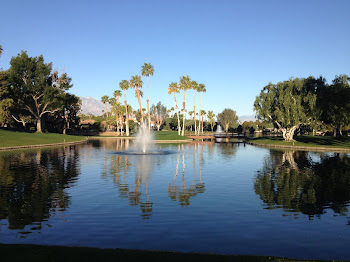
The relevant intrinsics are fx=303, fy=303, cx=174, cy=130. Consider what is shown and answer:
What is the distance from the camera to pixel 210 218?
12875mm

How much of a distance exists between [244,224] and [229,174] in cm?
1305

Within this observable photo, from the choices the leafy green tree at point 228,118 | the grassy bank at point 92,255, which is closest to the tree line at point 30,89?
the grassy bank at point 92,255

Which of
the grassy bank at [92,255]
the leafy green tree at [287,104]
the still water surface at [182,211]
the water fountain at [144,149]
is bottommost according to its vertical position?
the still water surface at [182,211]

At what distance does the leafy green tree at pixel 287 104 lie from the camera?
60.8 meters

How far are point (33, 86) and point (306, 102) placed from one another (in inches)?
2526

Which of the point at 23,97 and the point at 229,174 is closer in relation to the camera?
the point at 229,174

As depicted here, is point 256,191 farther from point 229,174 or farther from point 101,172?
point 101,172

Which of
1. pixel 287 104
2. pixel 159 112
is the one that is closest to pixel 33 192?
pixel 287 104

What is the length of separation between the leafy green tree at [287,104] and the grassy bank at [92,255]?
57.4 m

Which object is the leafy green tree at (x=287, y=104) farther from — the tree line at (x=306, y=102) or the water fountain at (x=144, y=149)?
the water fountain at (x=144, y=149)

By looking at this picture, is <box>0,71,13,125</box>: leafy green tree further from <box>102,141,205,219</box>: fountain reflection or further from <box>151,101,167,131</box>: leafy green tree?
<box>151,101,167,131</box>: leafy green tree

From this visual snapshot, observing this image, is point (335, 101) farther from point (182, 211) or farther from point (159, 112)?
point (159, 112)

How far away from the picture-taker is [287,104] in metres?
61.3

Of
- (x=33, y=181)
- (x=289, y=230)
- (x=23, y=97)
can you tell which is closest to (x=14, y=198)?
(x=33, y=181)
